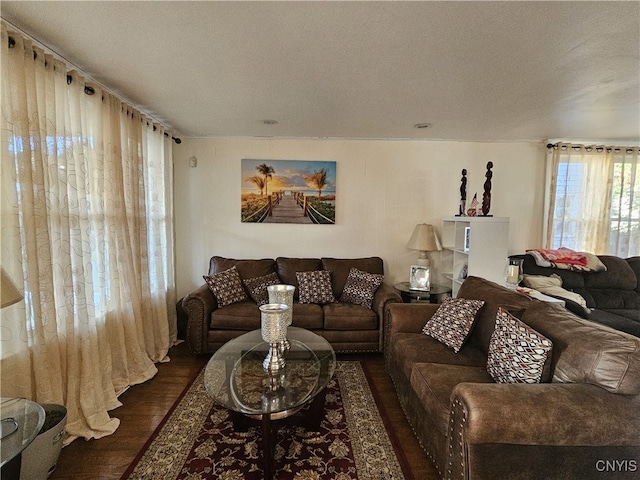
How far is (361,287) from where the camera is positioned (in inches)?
130

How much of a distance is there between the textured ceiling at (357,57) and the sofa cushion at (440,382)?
1.88 m

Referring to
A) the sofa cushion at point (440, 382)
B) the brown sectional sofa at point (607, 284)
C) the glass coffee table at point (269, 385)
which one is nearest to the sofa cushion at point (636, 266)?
the brown sectional sofa at point (607, 284)

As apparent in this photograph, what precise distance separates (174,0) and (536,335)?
2.40 meters

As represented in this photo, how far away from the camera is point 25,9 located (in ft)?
4.73

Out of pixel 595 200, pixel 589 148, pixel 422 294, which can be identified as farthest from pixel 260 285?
pixel 589 148

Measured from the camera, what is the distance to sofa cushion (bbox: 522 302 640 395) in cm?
128

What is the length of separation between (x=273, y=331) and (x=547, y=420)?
4.47ft

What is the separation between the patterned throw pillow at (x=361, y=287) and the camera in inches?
127

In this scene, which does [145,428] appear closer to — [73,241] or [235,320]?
[235,320]

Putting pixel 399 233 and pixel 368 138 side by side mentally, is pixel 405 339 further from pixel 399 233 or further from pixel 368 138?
pixel 368 138

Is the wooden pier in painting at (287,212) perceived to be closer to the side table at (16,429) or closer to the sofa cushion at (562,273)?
the sofa cushion at (562,273)

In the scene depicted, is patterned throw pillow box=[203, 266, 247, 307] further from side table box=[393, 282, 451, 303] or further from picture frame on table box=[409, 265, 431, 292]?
picture frame on table box=[409, 265, 431, 292]

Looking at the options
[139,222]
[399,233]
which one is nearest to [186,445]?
[139,222]

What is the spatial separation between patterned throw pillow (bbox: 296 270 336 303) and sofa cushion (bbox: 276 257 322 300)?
0.13 metres
